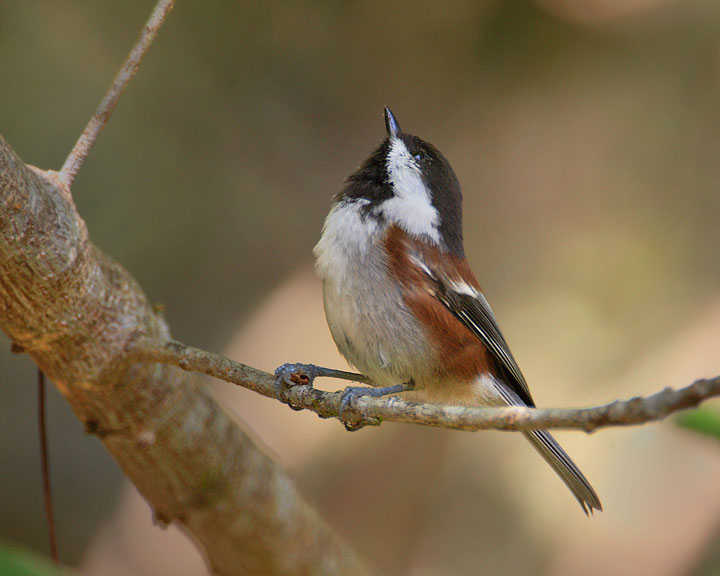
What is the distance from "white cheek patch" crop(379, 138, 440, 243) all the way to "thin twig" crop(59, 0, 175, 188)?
3.20ft

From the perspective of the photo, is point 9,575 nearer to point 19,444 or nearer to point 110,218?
point 19,444

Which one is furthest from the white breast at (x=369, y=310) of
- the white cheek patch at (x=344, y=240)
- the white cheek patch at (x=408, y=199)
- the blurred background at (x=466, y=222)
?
the blurred background at (x=466, y=222)

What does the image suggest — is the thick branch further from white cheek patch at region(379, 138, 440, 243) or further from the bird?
white cheek patch at region(379, 138, 440, 243)

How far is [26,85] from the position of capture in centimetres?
372

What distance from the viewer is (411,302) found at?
2383 millimetres

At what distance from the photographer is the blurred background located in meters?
3.77

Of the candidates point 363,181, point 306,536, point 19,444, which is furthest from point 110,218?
point 306,536

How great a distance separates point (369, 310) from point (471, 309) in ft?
1.56

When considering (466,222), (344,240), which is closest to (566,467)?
(344,240)

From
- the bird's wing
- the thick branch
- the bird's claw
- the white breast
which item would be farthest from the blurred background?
the bird's claw

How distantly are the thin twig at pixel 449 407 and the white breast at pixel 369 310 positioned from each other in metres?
0.47

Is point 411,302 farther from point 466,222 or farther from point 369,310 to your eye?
point 466,222

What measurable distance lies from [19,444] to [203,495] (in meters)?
1.61

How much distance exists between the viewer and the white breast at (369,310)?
2.34m
